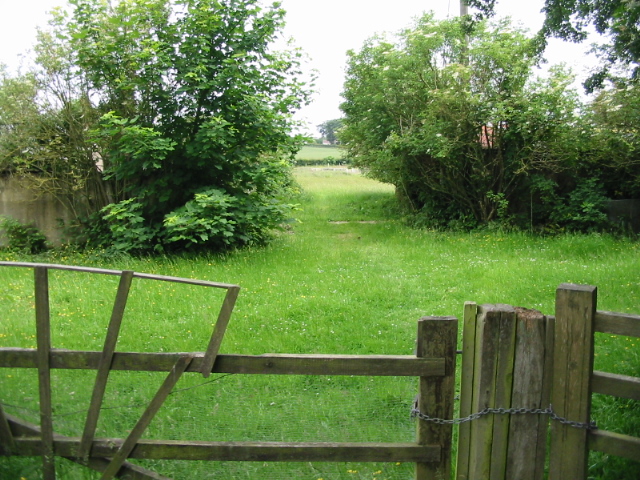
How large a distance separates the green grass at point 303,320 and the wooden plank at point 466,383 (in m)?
0.66

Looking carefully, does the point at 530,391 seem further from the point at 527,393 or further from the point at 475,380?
the point at 475,380

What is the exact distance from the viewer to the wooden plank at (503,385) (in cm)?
324

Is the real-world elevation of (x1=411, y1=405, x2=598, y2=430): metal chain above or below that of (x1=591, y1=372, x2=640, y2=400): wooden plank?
below

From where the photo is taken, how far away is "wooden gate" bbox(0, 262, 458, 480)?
3354 mm

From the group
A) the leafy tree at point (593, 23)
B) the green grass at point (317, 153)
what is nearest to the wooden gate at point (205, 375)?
the leafy tree at point (593, 23)

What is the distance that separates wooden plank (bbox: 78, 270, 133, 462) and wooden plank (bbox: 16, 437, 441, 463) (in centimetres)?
7

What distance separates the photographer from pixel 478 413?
10.8ft

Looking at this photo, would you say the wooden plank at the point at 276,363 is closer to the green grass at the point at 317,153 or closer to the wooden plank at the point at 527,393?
the wooden plank at the point at 527,393

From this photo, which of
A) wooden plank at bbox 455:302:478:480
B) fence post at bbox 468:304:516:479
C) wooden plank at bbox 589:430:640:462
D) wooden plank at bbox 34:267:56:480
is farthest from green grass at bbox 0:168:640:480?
wooden plank at bbox 589:430:640:462

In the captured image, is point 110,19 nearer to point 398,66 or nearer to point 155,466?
point 398,66

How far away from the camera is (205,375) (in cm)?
341

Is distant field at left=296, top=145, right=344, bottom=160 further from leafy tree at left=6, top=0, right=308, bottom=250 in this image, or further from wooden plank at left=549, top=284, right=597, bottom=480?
wooden plank at left=549, top=284, right=597, bottom=480

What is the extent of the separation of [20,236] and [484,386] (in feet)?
45.8

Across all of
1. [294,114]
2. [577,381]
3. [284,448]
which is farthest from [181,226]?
[577,381]
